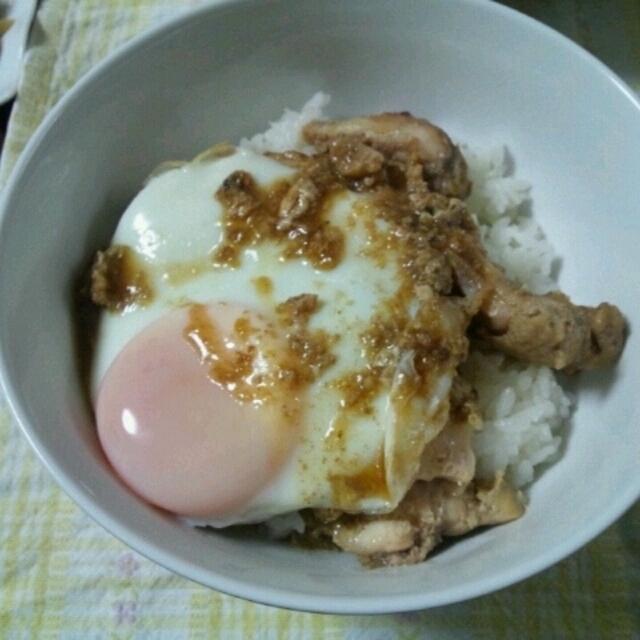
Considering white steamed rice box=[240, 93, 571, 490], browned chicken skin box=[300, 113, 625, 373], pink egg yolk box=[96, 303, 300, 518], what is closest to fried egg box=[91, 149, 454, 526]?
pink egg yolk box=[96, 303, 300, 518]

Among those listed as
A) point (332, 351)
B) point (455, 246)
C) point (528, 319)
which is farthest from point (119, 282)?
point (528, 319)

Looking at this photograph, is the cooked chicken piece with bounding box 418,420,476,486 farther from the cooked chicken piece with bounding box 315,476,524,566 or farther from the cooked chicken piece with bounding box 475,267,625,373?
the cooked chicken piece with bounding box 475,267,625,373

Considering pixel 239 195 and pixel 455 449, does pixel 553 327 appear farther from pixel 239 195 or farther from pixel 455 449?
pixel 239 195

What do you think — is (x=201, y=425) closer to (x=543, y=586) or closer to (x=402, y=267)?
(x=402, y=267)

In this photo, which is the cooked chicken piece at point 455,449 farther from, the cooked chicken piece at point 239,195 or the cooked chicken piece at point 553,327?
the cooked chicken piece at point 239,195

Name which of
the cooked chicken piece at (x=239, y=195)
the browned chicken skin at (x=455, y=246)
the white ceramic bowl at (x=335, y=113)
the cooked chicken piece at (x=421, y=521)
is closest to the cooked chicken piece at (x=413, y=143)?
the browned chicken skin at (x=455, y=246)
